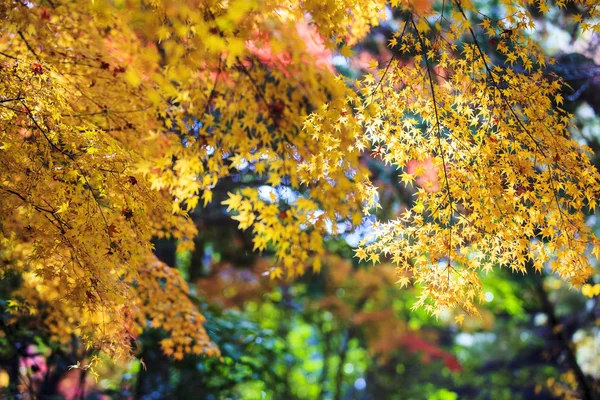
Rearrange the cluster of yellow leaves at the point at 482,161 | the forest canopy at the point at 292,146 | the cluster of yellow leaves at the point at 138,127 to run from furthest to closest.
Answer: the cluster of yellow leaves at the point at 482,161 < the forest canopy at the point at 292,146 < the cluster of yellow leaves at the point at 138,127

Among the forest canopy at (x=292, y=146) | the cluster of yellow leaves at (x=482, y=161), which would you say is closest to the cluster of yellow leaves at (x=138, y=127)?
the forest canopy at (x=292, y=146)

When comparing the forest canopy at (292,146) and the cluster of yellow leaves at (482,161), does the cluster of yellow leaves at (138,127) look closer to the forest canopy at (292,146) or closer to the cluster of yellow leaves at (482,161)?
the forest canopy at (292,146)

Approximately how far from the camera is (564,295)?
1146cm

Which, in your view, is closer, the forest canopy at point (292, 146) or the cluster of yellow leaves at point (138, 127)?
the cluster of yellow leaves at point (138, 127)

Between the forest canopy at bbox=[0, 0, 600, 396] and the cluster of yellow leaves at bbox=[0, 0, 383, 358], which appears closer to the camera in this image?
the cluster of yellow leaves at bbox=[0, 0, 383, 358]

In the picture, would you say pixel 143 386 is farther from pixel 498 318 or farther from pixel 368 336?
pixel 498 318

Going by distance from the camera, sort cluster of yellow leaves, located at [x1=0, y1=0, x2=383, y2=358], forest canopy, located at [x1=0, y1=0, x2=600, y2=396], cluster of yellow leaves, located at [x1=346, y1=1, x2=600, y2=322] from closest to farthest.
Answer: cluster of yellow leaves, located at [x1=0, y1=0, x2=383, y2=358] < forest canopy, located at [x1=0, y1=0, x2=600, y2=396] < cluster of yellow leaves, located at [x1=346, y1=1, x2=600, y2=322]

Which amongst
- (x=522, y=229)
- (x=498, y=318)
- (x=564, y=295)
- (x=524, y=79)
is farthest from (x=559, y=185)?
(x=498, y=318)

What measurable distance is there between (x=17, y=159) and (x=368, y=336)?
30.3 feet

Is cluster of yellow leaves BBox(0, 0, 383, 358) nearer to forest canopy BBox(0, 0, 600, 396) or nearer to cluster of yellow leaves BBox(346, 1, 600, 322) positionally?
forest canopy BBox(0, 0, 600, 396)

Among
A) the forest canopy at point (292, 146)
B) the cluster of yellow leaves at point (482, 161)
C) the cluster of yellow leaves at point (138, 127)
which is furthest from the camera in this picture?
the cluster of yellow leaves at point (482, 161)

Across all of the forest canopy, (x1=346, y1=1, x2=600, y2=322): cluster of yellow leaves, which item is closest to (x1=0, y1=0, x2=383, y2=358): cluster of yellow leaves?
the forest canopy

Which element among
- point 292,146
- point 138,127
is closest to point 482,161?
point 292,146

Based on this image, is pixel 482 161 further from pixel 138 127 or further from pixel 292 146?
pixel 138 127
